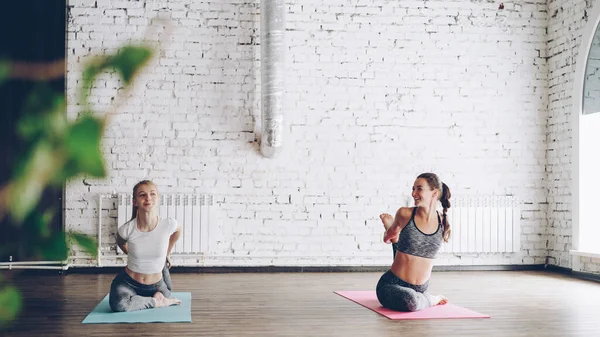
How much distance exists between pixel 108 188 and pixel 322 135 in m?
2.43

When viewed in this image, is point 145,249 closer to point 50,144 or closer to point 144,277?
point 144,277

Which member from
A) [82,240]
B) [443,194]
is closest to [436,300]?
[443,194]

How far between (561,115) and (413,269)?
12.8 ft

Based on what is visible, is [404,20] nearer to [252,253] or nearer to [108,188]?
[252,253]

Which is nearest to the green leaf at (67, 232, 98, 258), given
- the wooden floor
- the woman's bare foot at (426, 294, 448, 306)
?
the wooden floor

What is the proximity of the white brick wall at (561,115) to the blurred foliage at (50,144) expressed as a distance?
25.0ft

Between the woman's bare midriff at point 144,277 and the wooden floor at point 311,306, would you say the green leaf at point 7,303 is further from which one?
the woman's bare midriff at point 144,277

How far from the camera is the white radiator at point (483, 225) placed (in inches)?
303

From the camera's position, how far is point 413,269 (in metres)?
4.84

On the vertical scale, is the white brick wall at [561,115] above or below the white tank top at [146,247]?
above

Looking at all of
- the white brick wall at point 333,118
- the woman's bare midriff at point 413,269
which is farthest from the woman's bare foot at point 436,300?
the white brick wall at point 333,118

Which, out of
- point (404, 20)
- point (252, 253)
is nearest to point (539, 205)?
point (404, 20)

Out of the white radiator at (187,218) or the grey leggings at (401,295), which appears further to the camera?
the white radiator at (187,218)

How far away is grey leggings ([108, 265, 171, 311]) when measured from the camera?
470 centimetres
